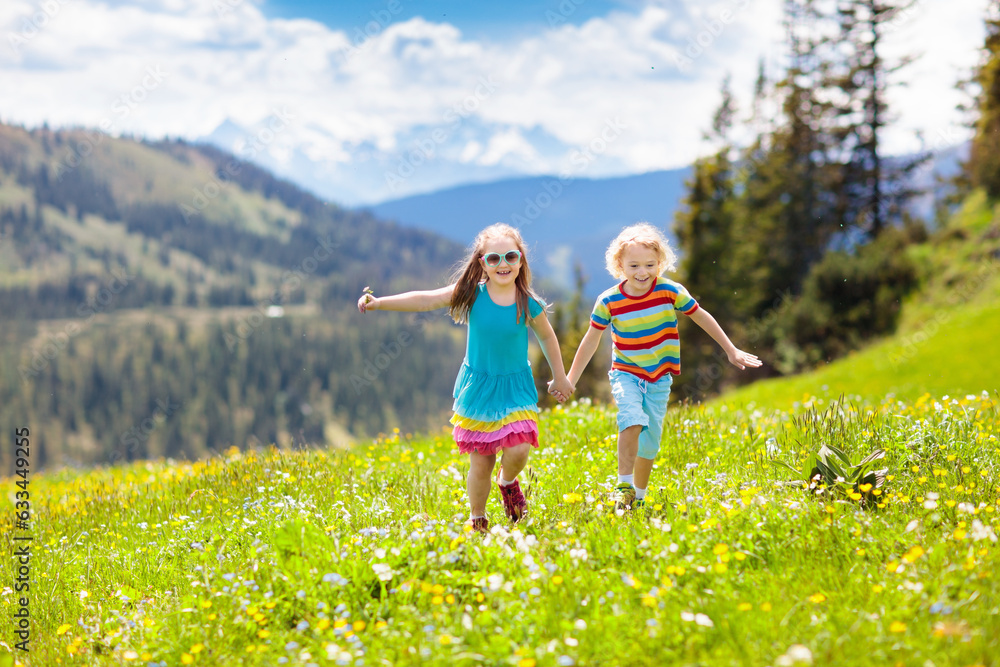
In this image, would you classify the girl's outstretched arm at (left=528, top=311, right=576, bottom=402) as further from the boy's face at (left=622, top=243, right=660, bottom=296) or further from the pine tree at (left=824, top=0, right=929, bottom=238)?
the pine tree at (left=824, top=0, right=929, bottom=238)

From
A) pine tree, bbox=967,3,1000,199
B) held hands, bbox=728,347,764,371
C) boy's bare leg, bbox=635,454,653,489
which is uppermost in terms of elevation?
pine tree, bbox=967,3,1000,199

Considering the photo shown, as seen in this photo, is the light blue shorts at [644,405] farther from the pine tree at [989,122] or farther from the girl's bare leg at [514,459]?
the pine tree at [989,122]

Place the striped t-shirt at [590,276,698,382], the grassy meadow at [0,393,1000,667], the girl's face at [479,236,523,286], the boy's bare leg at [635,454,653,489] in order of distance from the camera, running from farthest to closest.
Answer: the striped t-shirt at [590,276,698,382] < the boy's bare leg at [635,454,653,489] < the girl's face at [479,236,523,286] < the grassy meadow at [0,393,1000,667]

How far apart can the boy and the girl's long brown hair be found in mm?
688

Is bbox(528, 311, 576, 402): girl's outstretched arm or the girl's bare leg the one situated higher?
bbox(528, 311, 576, 402): girl's outstretched arm

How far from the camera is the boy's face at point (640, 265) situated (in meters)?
5.80

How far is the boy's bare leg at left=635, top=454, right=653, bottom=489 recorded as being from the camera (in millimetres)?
5734

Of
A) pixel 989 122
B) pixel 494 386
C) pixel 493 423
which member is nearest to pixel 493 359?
pixel 494 386

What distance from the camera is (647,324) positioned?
584 cm

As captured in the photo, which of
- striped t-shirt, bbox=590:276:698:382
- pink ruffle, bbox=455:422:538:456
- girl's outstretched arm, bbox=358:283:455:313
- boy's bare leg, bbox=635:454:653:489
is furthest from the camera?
striped t-shirt, bbox=590:276:698:382

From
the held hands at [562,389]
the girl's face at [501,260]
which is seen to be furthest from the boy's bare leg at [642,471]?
the girl's face at [501,260]

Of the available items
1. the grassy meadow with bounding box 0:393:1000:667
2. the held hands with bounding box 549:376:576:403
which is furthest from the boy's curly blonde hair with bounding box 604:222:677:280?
the grassy meadow with bounding box 0:393:1000:667

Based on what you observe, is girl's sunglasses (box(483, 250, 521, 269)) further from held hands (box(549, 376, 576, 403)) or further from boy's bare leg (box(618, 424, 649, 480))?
boy's bare leg (box(618, 424, 649, 480))

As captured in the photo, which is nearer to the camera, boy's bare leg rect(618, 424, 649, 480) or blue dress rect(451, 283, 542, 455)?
blue dress rect(451, 283, 542, 455)
